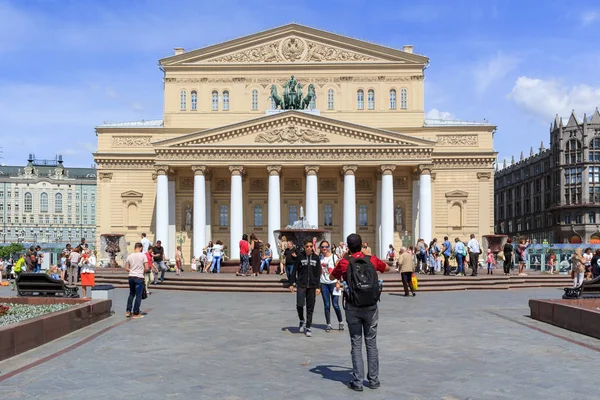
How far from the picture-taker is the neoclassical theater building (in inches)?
2048

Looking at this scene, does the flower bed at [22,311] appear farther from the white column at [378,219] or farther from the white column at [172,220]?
the white column at [378,219]

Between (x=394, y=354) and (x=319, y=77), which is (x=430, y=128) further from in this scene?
(x=394, y=354)

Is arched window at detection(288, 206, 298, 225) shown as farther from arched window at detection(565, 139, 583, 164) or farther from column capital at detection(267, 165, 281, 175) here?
arched window at detection(565, 139, 583, 164)

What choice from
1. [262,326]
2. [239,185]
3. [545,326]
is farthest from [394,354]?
[239,185]

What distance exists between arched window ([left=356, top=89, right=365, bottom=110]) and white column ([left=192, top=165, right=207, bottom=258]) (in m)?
15.3

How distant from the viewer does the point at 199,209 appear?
5256cm

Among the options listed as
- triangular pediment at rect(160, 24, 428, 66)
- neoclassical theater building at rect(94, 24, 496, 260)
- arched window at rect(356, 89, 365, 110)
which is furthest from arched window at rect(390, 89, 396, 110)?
triangular pediment at rect(160, 24, 428, 66)

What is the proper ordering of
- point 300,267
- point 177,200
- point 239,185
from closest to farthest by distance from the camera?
point 300,267
point 239,185
point 177,200

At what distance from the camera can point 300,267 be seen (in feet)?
51.4

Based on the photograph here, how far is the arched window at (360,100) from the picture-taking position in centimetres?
6016

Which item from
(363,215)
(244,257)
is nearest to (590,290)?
(244,257)

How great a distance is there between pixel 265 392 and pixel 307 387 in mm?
648

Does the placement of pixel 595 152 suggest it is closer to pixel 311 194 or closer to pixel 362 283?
pixel 311 194

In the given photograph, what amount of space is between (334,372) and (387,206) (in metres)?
41.7
